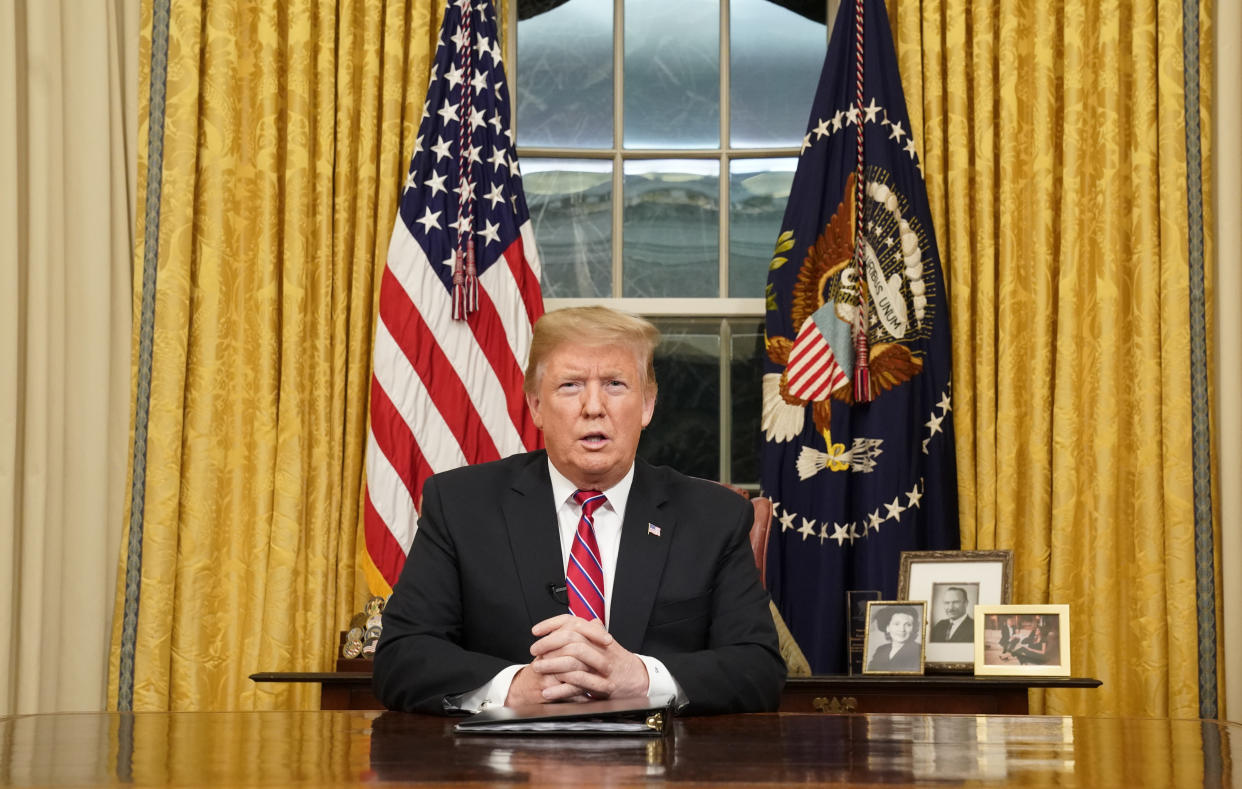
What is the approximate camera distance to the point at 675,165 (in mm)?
4141

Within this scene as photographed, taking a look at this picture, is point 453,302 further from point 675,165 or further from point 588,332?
point 588,332

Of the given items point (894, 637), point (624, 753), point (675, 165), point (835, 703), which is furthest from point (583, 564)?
point (675, 165)

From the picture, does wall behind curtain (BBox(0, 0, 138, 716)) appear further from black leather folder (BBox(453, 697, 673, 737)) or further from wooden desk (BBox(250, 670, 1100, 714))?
black leather folder (BBox(453, 697, 673, 737))

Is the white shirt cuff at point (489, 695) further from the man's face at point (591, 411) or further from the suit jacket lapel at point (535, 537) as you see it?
the man's face at point (591, 411)

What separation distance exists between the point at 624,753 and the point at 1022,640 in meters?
2.06

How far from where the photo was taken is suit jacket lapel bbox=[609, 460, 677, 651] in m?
2.02

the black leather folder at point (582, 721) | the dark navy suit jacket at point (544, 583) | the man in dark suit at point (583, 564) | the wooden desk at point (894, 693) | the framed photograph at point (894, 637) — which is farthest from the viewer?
the framed photograph at point (894, 637)

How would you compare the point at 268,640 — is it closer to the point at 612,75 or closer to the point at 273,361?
the point at 273,361

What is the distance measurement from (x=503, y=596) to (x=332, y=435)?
1758 mm

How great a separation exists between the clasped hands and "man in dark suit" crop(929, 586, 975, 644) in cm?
166

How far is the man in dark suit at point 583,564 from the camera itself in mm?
1841

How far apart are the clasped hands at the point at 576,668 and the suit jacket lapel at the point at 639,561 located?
228 millimetres

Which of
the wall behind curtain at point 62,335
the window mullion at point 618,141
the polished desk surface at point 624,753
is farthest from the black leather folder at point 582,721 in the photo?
the window mullion at point 618,141

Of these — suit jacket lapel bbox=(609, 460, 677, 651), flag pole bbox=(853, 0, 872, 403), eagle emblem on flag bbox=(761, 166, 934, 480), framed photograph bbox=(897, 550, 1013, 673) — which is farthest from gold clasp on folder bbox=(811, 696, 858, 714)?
suit jacket lapel bbox=(609, 460, 677, 651)
